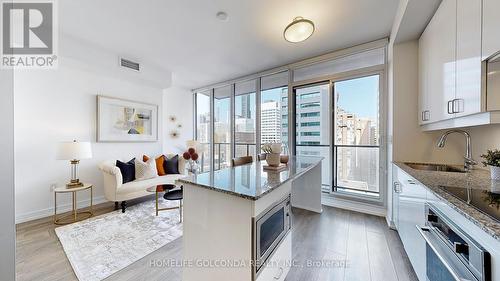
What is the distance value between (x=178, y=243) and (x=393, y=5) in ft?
12.3

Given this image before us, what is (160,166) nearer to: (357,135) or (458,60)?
(357,135)

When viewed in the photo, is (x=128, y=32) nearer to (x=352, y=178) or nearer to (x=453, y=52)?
(x=453, y=52)

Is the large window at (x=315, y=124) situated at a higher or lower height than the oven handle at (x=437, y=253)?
higher

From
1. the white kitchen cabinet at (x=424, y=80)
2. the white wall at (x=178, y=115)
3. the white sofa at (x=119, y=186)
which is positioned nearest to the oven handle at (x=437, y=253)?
the white kitchen cabinet at (x=424, y=80)

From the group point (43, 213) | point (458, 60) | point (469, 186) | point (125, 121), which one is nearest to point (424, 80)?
point (458, 60)

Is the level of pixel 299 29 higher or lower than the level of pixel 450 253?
higher

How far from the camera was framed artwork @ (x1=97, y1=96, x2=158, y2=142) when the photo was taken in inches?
143

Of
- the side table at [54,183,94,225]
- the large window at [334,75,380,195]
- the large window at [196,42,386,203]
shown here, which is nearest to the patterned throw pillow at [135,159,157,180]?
the side table at [54,183,94,225]

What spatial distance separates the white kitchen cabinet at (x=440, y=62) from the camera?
5.11 ft

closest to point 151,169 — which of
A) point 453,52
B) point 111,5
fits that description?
point 111,5

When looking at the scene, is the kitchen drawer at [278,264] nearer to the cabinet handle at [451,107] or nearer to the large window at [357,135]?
the cabinet handle at [451,107]

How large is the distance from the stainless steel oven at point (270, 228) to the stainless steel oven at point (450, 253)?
3.04 feet

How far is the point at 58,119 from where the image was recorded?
3.13 metres

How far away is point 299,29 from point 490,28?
1.47 meters
